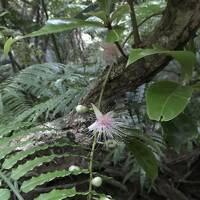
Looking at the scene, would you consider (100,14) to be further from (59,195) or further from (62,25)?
(59,195)

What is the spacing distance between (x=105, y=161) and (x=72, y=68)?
40cm

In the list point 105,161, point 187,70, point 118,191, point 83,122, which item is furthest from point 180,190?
point 187,70

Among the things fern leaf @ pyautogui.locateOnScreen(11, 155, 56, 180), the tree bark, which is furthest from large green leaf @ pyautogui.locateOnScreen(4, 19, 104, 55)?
fern leaf @ pyautogui.locateOnScreen(11, 155, 56, 180)

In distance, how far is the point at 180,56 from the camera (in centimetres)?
88

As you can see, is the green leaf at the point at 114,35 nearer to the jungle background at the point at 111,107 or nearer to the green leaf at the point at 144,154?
the jungle background at the point at 111,107

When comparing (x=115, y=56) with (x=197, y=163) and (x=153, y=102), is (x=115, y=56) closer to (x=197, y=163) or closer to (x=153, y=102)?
(x=153, y=102)

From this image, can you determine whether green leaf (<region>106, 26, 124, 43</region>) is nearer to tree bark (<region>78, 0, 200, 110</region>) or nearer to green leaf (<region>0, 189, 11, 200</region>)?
tree bark (<region>78, 0, 200, 110</region>)

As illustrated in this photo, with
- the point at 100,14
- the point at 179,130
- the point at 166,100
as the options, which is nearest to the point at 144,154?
the point at 179,130

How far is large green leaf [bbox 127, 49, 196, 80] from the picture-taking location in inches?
31.4

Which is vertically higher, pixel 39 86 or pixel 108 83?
pixel 108 83

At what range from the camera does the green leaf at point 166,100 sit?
807mm

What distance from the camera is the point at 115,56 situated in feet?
Result: 3.45

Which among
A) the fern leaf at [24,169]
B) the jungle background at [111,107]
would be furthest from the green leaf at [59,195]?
the fern leaf at [24,169]

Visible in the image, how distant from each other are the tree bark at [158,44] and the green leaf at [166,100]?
0.09 metres
